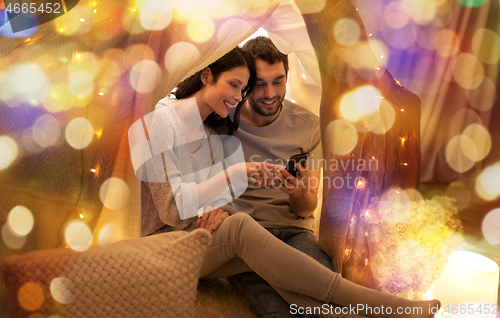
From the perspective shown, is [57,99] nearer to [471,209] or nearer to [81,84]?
[81,84]

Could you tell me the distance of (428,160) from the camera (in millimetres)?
2371

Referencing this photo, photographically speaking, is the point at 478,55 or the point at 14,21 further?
the point at 478,55

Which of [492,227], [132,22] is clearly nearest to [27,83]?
[132,22]

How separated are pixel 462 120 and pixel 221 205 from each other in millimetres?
2117

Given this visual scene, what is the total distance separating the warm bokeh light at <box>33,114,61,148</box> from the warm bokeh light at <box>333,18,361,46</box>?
2.60ft

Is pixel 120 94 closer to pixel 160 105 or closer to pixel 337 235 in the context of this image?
pixel 160 105

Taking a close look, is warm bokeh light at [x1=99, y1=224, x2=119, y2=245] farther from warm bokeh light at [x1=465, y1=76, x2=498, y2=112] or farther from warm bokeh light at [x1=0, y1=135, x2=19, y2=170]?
warm bokeh light at [x1=465, y1=76, x2=498, y2=112]

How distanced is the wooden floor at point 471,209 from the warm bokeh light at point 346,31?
1235 mm

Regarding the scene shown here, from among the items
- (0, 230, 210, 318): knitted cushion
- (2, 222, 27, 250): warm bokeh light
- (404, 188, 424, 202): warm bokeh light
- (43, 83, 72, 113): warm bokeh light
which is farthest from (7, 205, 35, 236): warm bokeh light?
(404, 188, 424, 202): warm bokeh light

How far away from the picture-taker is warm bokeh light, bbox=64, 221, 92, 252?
0.74 m

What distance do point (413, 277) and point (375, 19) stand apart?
3.97 ft

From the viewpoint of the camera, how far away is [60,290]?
0.56 metres

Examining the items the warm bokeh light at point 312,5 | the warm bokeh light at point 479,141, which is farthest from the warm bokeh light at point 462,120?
the warm bokeh light at point 312,5

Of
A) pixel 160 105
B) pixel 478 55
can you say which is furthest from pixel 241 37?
pixel 478 55
